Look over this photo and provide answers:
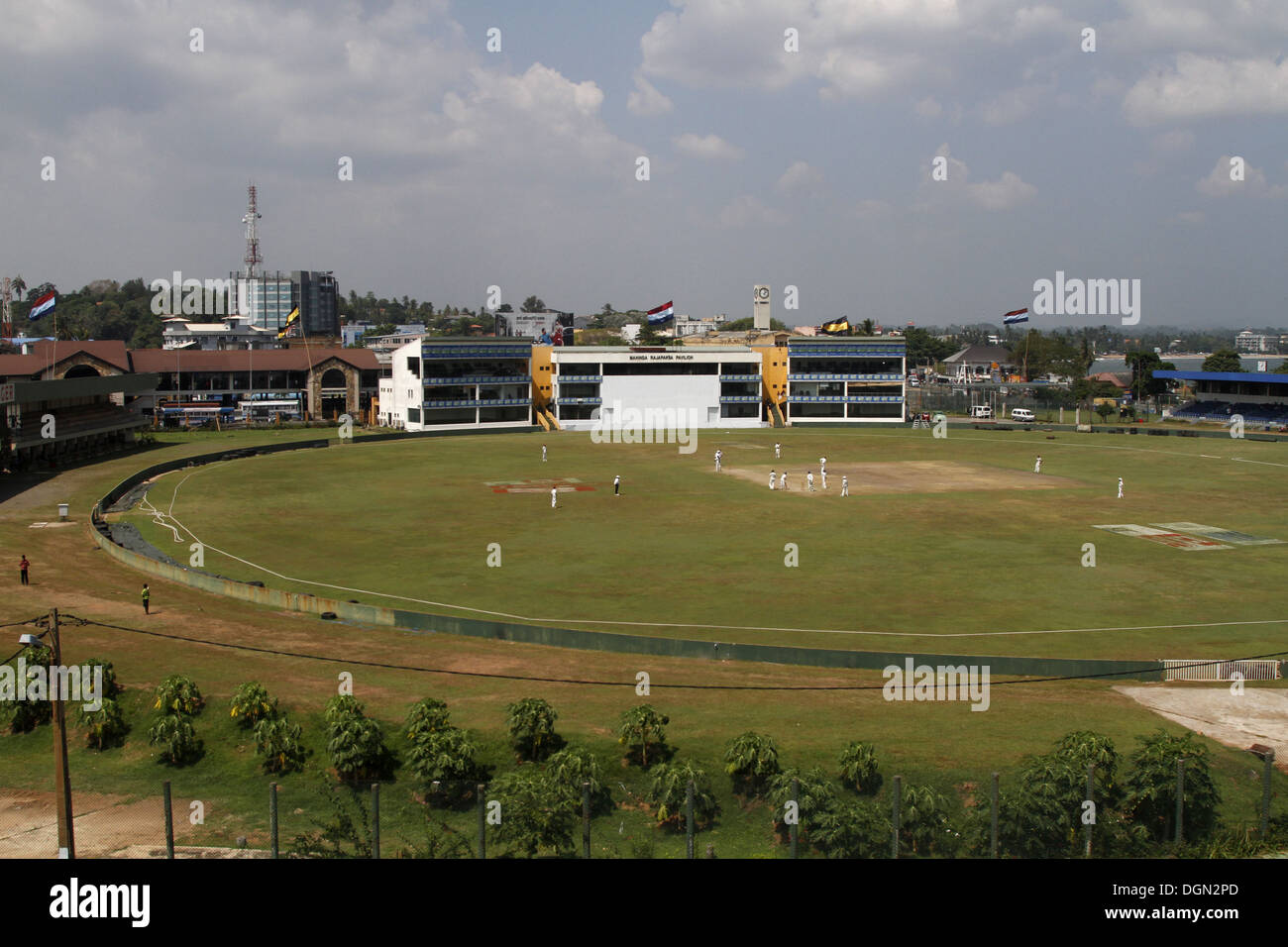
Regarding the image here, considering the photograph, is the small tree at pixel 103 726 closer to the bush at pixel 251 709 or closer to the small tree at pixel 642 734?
the bush at pixel 251 709

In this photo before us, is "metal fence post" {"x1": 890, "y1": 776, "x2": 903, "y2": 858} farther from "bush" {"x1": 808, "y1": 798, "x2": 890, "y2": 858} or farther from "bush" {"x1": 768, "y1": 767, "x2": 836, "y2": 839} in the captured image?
"bush" {"x1": 768, "y1": 767, "x2": 836, "y2": 839}

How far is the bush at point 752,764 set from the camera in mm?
20859

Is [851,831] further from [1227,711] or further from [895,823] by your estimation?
[1227,711]

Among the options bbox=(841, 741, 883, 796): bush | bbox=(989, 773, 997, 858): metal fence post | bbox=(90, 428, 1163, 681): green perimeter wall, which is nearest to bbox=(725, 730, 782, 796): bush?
bbox=(841, 741, 883, 796): bush

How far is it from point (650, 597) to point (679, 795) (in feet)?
69.8

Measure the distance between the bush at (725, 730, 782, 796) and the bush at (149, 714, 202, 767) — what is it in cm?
1269

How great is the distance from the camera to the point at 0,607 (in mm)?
38219

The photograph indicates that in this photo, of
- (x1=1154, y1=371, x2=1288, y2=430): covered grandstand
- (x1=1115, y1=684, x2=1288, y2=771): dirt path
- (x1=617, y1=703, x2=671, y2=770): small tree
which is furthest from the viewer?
(x1=1154, y1=371, x2=1288, y2=430): covered grandstand

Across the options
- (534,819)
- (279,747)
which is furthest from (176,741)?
(534,819)

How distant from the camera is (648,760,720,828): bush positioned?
20.0 meters

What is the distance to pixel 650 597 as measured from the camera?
4138 centimetres
